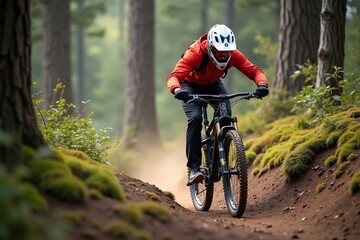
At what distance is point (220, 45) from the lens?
7.75 metres

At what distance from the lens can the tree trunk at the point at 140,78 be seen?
1911 centimetres

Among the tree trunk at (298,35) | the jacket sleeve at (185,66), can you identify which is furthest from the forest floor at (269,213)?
the tree trunk at (298,35)

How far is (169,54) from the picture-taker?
41.3 metres

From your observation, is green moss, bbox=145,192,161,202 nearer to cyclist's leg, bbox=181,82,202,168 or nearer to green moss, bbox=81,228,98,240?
cyclist's leg, bbox=181,82,202,168

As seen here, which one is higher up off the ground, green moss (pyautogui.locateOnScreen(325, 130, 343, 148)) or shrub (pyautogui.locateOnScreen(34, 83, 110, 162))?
green moss (pyautogui.locateOnScreen(325, 130, 343, 148))

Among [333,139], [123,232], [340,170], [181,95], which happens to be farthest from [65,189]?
[333,139]

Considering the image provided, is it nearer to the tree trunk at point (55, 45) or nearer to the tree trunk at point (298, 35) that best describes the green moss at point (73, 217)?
the tree trunk at point (298, 35)

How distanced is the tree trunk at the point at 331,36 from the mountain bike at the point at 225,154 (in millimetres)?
3007

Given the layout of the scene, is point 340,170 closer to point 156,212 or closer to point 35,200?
point 156,212

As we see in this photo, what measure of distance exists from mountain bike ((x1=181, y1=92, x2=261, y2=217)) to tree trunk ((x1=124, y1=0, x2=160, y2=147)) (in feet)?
35.3

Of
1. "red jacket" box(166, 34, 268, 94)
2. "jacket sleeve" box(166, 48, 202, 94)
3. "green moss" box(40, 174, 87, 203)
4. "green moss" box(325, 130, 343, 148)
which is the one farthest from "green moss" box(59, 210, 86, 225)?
"green moss" box(325, 130, 343, 148)

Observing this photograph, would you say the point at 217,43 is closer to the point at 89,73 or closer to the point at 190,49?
the point at 190,49

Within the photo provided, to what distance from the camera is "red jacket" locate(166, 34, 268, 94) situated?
8102 mm

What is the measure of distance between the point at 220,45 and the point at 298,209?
255 centimetres
